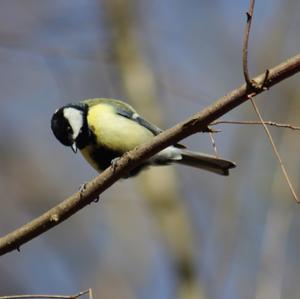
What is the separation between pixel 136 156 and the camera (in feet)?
7.23

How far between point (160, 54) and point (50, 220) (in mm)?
3638

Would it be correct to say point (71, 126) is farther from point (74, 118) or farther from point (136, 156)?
point (136, 156)

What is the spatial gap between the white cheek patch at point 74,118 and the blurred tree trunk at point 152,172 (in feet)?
5.65

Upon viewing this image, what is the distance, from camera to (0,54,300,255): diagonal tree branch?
189 centimetres

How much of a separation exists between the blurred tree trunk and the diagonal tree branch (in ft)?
7.79

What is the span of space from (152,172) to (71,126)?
6.65 feet

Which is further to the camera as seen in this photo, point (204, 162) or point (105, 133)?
point (204, 162)

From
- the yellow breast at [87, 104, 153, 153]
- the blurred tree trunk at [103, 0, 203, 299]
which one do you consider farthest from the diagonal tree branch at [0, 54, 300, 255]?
the blurred tree trunk at [103, 0, 203, 299]

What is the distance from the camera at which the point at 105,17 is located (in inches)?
225

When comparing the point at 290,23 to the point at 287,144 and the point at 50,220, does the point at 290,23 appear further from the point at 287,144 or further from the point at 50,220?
the point at 50,220

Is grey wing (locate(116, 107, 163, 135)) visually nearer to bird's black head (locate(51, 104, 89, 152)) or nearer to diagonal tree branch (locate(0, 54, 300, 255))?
bird's black head (locate(51, 104, 89, 152))

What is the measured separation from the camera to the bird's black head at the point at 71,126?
3.25m

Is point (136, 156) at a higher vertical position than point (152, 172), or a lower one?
lower

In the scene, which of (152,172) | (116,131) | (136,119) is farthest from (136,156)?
(152,172)
